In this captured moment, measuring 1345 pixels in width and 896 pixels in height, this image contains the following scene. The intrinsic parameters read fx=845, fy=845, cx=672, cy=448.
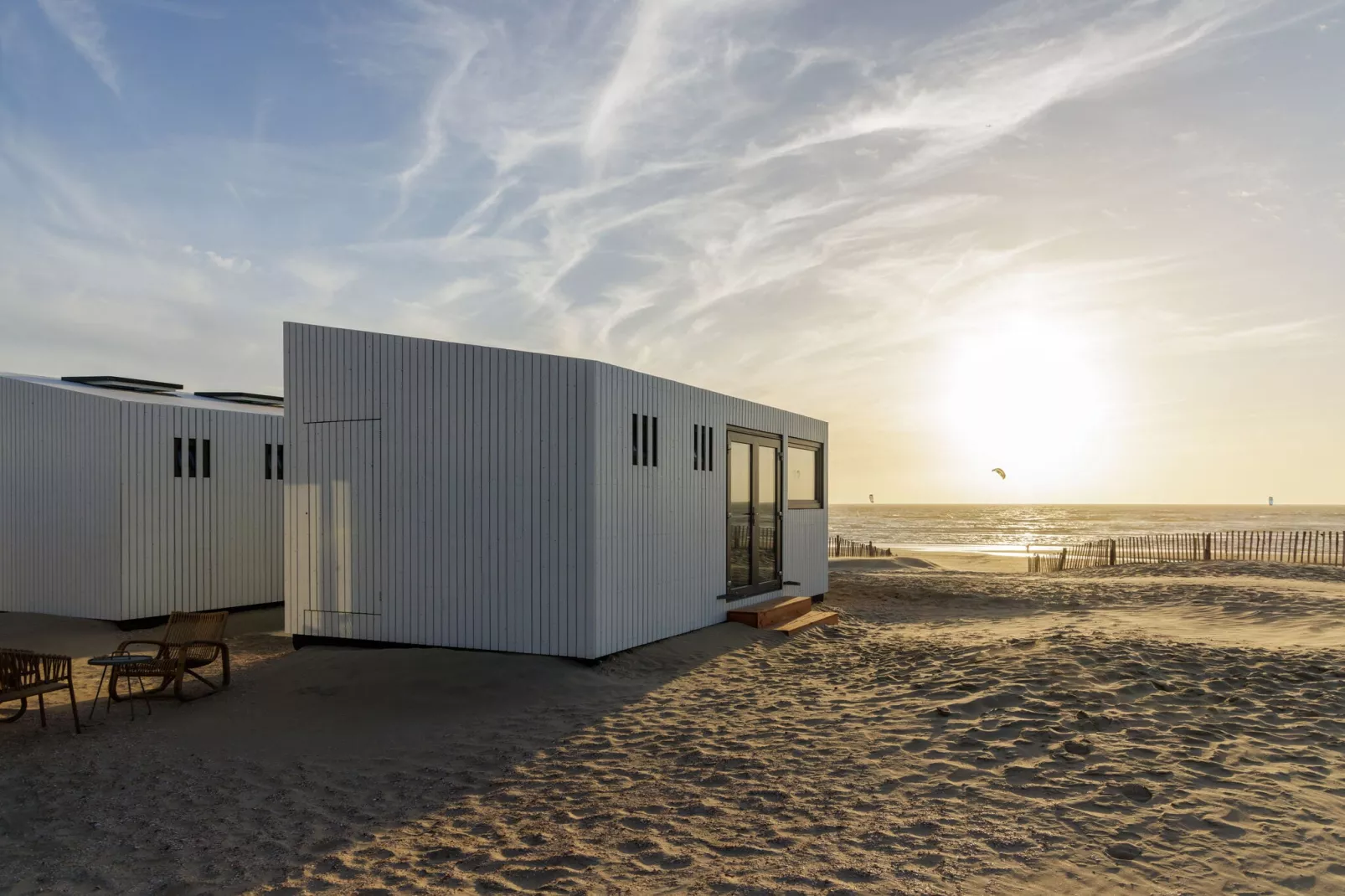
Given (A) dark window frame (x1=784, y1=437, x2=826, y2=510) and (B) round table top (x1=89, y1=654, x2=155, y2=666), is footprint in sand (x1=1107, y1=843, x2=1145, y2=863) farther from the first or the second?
(A) dark window frame (x1=784, y1=437, x2=826, y2=510)

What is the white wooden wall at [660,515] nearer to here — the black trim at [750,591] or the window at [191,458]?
the black trim at [750,591]

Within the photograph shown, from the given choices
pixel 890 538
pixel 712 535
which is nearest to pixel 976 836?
pixel 712 535

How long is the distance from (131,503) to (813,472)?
9709 millimetres

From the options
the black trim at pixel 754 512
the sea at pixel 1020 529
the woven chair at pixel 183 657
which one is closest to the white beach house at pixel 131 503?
the woven chair at pixel 183 657

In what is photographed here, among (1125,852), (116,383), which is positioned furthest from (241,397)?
(1125,852)

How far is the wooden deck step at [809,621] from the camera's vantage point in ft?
35.1

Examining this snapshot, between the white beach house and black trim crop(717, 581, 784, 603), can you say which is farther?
the white beach house

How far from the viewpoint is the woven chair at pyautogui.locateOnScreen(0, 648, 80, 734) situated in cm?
621

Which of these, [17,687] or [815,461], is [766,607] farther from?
[17,687]

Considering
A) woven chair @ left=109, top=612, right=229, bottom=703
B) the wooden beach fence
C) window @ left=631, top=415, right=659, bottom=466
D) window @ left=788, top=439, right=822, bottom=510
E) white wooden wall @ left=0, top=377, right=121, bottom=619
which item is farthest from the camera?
the wooden beach fence

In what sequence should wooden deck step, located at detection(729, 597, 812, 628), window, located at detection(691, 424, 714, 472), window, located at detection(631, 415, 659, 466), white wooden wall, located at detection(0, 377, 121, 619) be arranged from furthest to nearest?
white wooden wall, located at detection(0, 377, 121, 619), wooden deck step, located at detection(729, 597, 812, 628), window, located at detection(691, 424, 714, 472), window, located at detection(631, 415, 659, 466)

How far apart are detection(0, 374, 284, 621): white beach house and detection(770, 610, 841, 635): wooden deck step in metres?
7.86

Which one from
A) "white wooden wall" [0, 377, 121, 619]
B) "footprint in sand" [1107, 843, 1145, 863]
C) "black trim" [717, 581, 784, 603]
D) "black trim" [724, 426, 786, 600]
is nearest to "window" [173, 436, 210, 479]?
"white wooden wall" [0, 377, 121, 619]

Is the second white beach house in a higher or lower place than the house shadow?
higher
